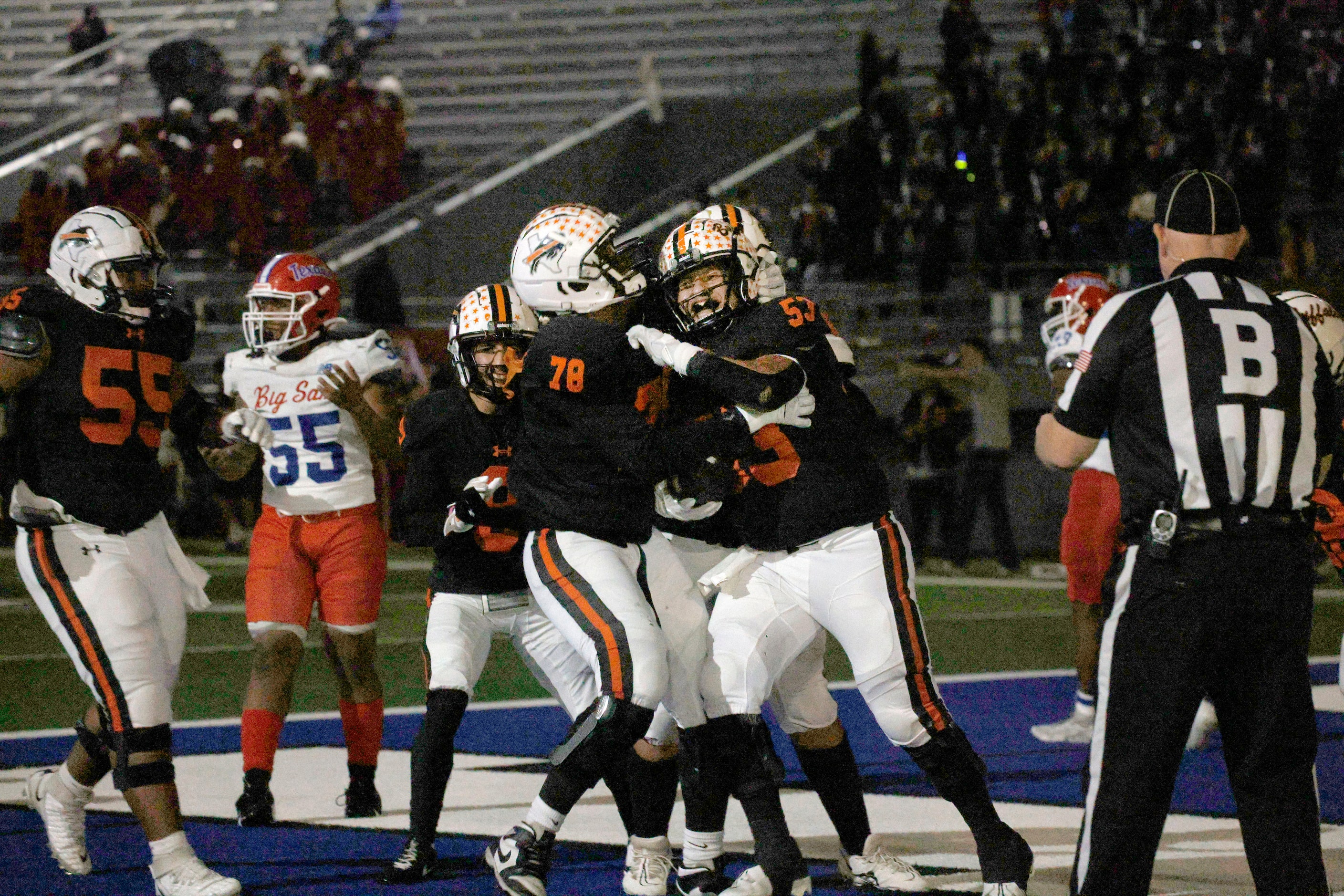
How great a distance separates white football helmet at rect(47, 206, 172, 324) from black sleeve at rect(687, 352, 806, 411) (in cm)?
185

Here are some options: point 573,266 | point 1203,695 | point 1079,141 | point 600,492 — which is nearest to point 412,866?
point 600,492

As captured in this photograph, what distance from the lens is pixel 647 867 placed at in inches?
185

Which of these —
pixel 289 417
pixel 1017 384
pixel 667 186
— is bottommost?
pixel 1017 384

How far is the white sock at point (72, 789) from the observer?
199 inches

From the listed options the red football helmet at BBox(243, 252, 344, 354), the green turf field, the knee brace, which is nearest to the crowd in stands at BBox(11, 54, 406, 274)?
the green turf field

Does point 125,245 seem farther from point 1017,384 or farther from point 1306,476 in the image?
point 1017,384

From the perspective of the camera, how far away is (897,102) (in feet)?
53.3

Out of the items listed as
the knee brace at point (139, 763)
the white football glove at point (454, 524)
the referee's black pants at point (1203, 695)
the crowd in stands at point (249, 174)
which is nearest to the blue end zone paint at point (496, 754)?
the knee brace at point (139, 763)

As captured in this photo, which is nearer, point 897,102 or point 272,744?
point 272,744

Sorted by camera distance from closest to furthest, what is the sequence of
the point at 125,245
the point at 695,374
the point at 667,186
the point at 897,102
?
the point at 695,374
the point at 125,245
the point at 897,102
the point at 667,186

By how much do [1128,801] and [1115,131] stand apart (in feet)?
40.7

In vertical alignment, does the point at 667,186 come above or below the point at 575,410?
below

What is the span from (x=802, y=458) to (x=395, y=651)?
→ 5.23m

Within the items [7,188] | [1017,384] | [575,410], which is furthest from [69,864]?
[7,188]
